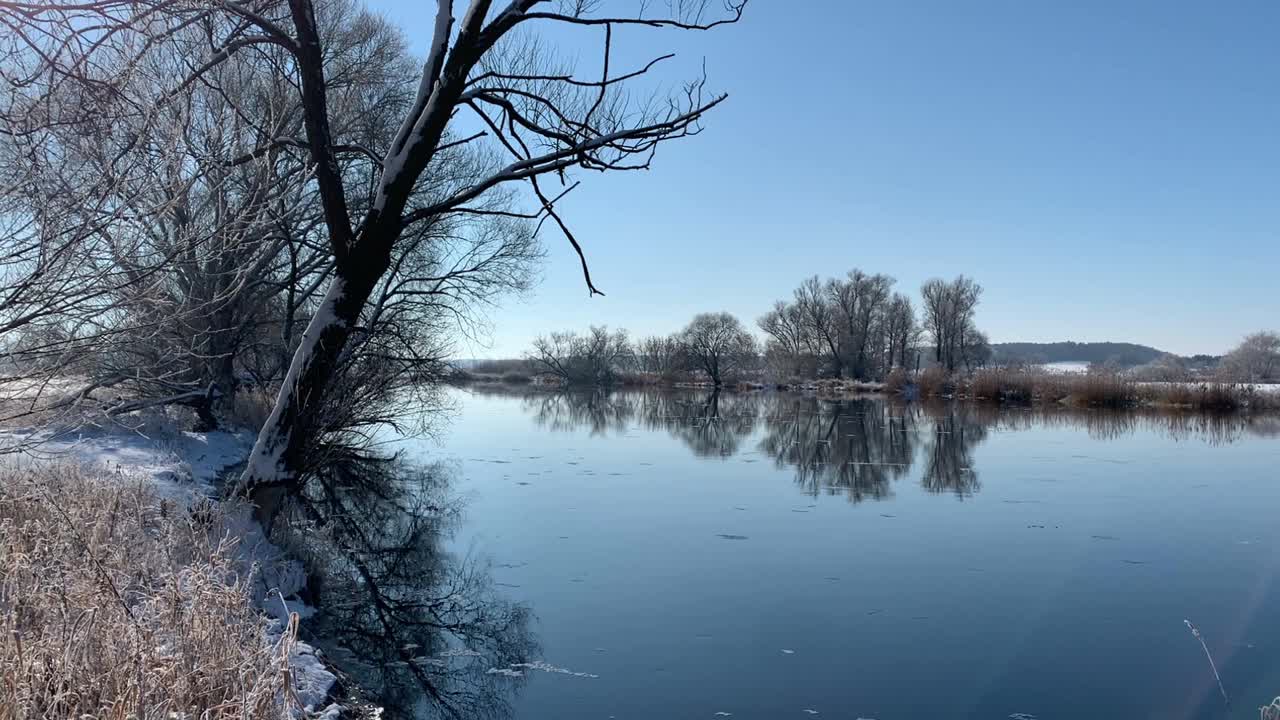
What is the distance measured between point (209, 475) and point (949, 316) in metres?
59.1

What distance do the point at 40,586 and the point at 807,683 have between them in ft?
13.2

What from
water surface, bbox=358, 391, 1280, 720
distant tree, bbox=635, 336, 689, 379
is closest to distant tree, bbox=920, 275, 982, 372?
distant tree, bbox=635, 336, 689, 379

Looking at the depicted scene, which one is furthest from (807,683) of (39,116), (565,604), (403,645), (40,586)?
(39,116)

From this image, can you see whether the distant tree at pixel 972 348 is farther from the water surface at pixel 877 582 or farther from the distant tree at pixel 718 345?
the water surface at pixel 877 582

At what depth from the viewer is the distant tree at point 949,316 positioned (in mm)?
62062

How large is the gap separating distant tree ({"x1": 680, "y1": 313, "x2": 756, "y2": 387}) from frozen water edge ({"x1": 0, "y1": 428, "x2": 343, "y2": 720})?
45.9m

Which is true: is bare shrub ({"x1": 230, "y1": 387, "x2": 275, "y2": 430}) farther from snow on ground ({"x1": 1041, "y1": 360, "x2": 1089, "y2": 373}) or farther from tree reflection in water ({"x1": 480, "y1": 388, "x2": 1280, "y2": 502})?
snow on ground ({"x1": 1041, "y1": 360, "x2": 1089, "y2": 373})

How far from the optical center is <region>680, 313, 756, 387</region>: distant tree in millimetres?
60375

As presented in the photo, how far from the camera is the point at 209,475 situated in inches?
436

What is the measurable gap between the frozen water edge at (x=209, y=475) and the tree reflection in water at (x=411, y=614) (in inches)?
16.5

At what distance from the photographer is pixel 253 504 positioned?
607 centimetres

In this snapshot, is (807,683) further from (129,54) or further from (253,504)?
(129,54)

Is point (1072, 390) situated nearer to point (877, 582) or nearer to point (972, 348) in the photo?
point (877, 582)

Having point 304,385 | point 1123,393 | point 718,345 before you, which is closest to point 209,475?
point 304,385
